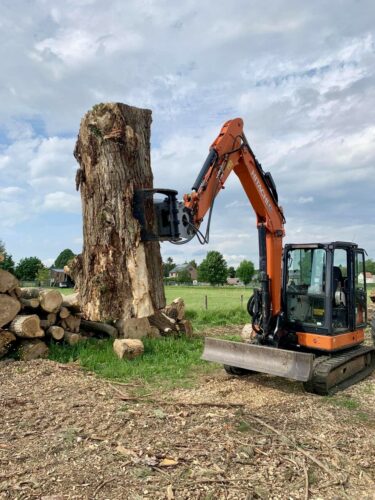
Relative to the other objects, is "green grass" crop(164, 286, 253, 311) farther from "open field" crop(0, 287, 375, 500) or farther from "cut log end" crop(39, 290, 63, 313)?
"open field" crop(0, 287, 375, 500)

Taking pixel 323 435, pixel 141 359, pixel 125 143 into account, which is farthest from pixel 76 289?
pixel 323 435

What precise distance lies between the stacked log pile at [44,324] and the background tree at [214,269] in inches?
2825

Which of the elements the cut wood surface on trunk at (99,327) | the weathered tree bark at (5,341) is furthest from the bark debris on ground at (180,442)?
the cut wood surface on trunk at (99,327)

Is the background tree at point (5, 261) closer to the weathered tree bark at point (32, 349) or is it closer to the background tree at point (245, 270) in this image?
the weathered tree bark at point (32, 349)

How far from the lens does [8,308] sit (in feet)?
Result: 25.1

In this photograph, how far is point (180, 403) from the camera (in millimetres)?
5547

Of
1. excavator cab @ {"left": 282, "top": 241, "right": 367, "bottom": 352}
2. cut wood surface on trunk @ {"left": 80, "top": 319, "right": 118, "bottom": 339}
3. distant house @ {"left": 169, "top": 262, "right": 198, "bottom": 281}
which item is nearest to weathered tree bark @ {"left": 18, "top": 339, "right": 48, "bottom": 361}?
cut wood surface on trunk @ {"left": 80, "top": 319, "right": 118, "bottom": 339}

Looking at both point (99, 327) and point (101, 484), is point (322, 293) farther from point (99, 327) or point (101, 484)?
point (101, 484)

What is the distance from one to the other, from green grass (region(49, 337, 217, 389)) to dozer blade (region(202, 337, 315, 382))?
574 mm

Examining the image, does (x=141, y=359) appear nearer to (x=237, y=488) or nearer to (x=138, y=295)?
(x=138, y=295)

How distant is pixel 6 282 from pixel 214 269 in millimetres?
74479

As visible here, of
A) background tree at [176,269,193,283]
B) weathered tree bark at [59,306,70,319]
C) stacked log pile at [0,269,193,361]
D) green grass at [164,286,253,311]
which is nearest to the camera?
stacked log pile at [0,269,193,361]

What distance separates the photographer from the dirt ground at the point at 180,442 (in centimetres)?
359

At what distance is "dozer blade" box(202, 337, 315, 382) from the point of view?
20.0ft
